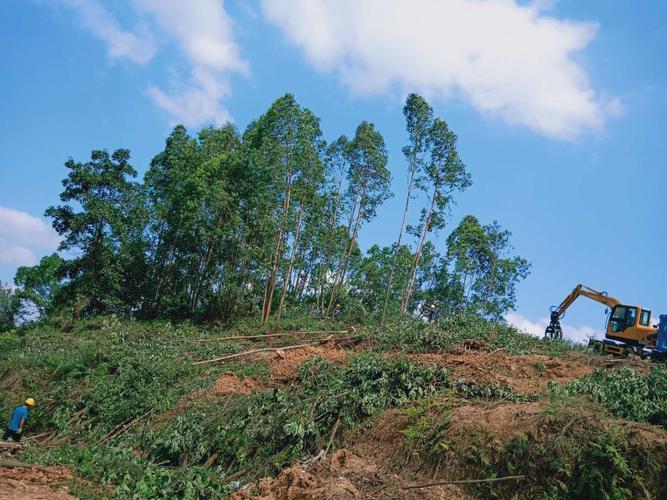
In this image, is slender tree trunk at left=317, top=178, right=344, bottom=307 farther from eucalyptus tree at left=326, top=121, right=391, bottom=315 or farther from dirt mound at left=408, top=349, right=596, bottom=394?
dirt mound at left=408, top=349, right=596, bottom=394

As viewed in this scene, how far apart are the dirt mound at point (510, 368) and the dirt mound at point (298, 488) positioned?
11.7 ft

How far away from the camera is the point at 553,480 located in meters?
7.08

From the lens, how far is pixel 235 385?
13.2 metres

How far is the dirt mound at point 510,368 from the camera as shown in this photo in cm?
1048

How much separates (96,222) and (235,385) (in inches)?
646

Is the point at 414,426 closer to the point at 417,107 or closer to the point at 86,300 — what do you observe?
the point at 417,107

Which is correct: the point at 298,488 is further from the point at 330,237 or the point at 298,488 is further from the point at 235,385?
the point at 330,237

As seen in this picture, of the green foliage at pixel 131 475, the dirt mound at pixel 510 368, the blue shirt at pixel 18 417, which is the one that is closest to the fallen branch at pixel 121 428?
the green foliage at pixel 131 475

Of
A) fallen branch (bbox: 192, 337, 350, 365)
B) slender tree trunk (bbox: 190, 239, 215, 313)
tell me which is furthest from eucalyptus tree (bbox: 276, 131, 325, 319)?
fallen branch (bbox: 192, 337, 350, 365)

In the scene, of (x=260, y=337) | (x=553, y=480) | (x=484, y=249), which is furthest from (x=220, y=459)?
(x=484, y=249)

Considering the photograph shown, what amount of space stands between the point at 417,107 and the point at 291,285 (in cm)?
1277

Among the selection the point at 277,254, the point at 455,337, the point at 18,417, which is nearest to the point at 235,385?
the point at 18,417

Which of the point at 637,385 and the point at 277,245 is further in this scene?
the point at 277,245

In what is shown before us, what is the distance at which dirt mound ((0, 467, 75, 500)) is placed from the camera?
797cm
